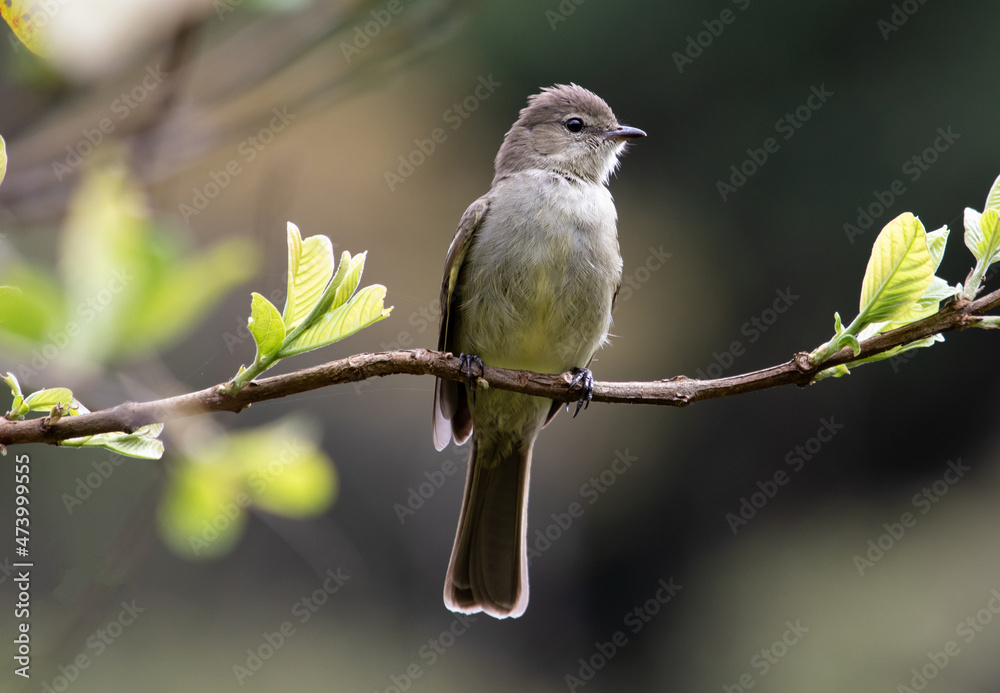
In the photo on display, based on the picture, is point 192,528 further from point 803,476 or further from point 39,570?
point 803,476

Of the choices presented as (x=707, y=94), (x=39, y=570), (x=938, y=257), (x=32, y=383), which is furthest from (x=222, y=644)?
(x=707, y=94)

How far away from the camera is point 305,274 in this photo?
1421mm

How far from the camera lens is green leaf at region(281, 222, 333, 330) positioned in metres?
1.40

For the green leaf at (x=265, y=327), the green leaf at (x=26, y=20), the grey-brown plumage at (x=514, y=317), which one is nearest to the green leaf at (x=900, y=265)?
the green leaf at (x=265, y=327)

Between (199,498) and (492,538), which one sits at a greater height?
(199,498)

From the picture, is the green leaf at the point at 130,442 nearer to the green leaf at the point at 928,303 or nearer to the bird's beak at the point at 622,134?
the green leaf at the point at 928,303

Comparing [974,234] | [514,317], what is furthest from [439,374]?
[514,317]

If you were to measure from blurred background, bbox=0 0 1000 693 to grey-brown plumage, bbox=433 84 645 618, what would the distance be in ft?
7.22

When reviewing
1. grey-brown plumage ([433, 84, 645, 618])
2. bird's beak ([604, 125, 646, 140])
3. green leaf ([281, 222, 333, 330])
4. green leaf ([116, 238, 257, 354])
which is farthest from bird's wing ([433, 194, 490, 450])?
green leaf ([281, 222, 333, 330])

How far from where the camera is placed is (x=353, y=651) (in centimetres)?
764

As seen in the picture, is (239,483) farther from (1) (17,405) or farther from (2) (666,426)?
(2) (666,426)

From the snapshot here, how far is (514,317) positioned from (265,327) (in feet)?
6.64

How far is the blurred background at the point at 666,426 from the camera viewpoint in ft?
23.5

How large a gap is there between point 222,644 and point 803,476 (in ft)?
19.5
